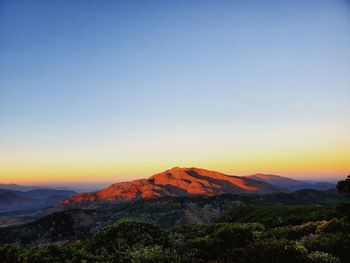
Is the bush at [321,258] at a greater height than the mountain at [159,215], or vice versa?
the bush at [321,258]

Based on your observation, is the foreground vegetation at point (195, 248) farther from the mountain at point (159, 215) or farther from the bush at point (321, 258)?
the mountain at point (159, 215)

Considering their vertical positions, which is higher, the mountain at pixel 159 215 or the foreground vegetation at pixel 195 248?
the foreground vegetation at pixel 195 248

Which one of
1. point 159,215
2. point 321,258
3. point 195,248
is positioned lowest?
point 159,215

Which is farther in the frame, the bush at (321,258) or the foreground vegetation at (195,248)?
the foreground vegetation at (195,248)

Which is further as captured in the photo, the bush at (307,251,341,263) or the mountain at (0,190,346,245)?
the mountain at (0,190,346,245)

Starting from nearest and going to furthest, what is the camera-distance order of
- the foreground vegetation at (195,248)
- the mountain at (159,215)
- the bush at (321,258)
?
the bush at (321,258), the foreground vegetation at (195,248), the mountain at (159,215)

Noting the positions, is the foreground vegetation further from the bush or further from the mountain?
the mountain

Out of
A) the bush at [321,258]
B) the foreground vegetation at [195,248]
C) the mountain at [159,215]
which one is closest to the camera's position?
the bush at [321,258]

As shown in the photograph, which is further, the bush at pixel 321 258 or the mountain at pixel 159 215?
the mountain at pixel 159 215

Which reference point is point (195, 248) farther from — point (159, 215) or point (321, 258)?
point (159, 215)

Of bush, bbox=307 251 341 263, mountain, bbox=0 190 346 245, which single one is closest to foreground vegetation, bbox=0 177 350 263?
bush, bbox=307 251 341 263

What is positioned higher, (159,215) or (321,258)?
(321,258)

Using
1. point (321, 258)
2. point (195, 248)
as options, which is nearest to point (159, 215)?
point (195, 248)

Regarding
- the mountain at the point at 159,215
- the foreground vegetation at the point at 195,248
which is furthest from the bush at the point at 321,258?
the mountain at the point at 159,215
